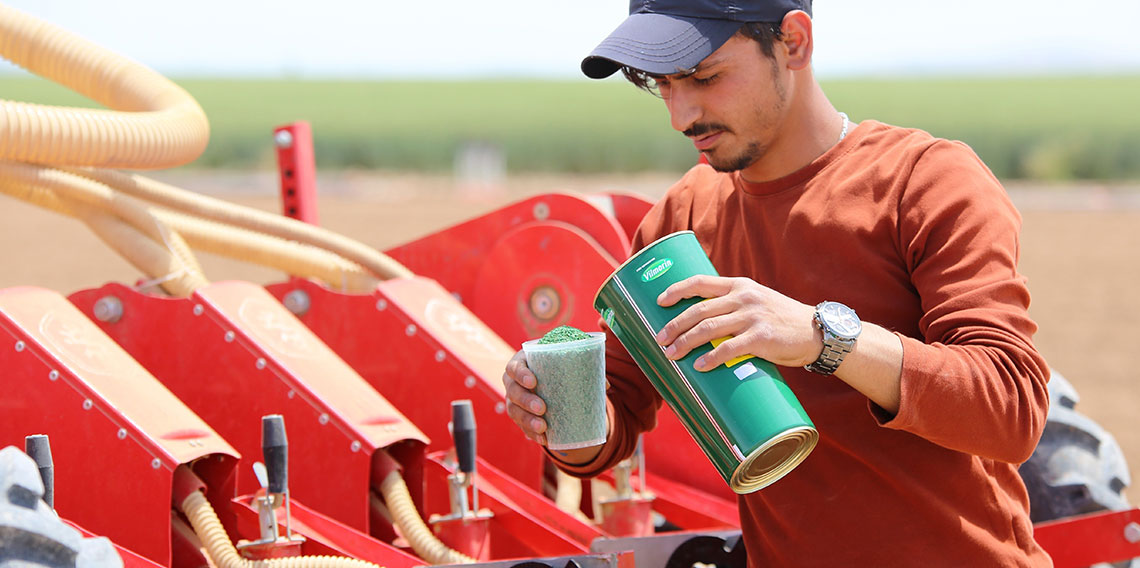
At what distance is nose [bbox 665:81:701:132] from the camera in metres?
2.01

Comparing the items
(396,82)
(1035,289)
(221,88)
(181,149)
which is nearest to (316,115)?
(221,88)

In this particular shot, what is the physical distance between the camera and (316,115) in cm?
4753

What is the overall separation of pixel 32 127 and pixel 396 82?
6035 centimetres

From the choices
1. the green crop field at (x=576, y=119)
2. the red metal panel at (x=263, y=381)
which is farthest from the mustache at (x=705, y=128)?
the green crop field at (x=576, y=119)

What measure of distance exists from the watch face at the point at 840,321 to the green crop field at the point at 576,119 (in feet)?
93.2

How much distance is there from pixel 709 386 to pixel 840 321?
0.20 m

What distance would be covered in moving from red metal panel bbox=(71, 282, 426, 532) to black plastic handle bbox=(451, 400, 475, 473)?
0.64ft

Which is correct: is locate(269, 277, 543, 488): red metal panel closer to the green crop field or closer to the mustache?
the mustache

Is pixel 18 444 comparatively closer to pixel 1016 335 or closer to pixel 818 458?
pixel 818 458

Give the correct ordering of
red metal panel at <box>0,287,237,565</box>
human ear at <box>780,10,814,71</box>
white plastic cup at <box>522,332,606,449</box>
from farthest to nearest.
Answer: red metal panel at <box>0,287,237,565</box> < human ear at <box>780,10,814,71</box> < white plastic cup at <box>522,332,606,449</box>

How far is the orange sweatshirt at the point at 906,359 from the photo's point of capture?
176cm

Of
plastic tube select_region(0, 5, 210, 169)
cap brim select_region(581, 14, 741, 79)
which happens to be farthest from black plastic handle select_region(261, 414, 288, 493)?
plastic tube select_region(0, 5, 210, 169)

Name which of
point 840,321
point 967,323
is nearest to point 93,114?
point 840,321

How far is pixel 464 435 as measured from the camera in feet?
8.43
